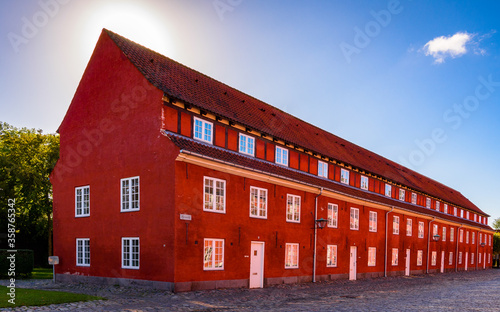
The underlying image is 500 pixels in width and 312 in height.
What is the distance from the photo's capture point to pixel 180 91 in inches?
805

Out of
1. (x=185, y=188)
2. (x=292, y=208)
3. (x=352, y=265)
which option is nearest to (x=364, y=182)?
(x=352, y=265)

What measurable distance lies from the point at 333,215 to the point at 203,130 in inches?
468

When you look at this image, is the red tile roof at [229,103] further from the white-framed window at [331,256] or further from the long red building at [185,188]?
the white-framed window at [331,256]

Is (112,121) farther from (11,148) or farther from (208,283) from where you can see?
(11,148)

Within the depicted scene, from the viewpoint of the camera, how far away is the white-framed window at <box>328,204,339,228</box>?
91.1ft

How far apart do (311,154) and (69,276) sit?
15852 millimetres

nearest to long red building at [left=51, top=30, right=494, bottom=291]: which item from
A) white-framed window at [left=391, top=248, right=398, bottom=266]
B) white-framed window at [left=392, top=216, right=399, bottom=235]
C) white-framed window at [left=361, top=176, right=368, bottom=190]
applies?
white-framed window at [left=361, top=176, right=368, bottom=190]

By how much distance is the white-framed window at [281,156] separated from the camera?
Answer: 25203mm

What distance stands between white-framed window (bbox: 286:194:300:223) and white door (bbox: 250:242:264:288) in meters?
2.83

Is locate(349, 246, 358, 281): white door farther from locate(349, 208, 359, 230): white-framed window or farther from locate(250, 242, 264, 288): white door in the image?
locate(250, 242, 264, 288): white door

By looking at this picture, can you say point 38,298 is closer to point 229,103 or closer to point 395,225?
point 229,103

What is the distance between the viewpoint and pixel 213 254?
19.3 meters

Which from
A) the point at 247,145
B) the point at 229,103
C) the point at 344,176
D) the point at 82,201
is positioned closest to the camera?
the point at 82,201

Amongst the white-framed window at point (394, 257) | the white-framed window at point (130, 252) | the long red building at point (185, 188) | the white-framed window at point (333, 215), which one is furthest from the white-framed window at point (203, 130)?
the white-framed window at point (394, 257)
